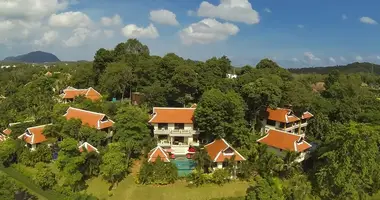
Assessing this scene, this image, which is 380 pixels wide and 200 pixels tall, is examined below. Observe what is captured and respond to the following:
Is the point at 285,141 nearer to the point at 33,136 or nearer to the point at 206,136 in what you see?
the point at 206,136

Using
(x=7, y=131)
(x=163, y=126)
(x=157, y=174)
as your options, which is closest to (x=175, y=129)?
(x=163, y=126)

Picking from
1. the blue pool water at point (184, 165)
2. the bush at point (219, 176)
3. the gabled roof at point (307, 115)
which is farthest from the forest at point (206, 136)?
the blue pool water at point (184, 165)

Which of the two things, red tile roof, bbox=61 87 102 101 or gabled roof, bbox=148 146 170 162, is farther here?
red tile roof, bbox=61 87 102 101

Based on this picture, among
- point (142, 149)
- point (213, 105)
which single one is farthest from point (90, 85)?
point (213, 105)

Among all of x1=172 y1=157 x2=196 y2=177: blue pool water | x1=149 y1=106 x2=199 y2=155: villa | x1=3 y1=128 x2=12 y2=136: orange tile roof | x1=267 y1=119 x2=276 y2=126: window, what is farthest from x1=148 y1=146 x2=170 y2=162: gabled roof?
x1=3 y1=128 x2=12 y2=136: orange tile roof

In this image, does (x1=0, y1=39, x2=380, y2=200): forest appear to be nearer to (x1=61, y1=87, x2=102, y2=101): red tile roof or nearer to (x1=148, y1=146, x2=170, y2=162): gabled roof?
(x1=148, y1=146, x2=170, y2=162): gabled roof

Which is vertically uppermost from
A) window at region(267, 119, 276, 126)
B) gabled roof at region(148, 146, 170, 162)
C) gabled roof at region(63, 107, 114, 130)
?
gabled roof at region(63, 107, 114, 130)

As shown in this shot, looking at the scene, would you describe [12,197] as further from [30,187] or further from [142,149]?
[142,149]
